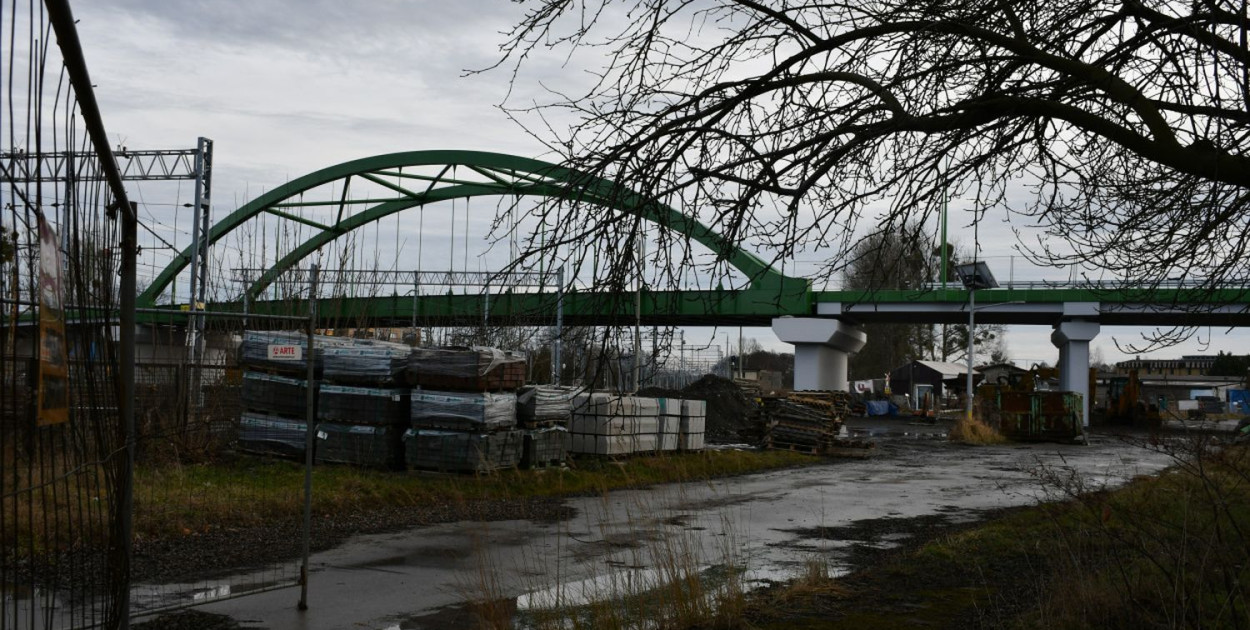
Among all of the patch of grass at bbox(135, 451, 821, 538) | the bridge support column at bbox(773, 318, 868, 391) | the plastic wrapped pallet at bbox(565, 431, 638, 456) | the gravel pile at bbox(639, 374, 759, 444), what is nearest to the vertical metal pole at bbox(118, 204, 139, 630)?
the patch of grass at bbox(135, 451, 821, 538)

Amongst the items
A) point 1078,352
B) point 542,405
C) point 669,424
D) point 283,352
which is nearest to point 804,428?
point 669,424

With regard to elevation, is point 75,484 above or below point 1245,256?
below

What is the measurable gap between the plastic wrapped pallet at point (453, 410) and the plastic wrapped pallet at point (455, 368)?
0.15 meters

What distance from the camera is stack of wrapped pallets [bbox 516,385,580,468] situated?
1778 centimetres

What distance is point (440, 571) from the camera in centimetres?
982

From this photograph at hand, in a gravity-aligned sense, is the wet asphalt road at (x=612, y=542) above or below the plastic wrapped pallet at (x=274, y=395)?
below

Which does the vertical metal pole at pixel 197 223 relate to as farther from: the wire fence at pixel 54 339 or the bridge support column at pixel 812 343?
the bridge support column at pixel 812 343

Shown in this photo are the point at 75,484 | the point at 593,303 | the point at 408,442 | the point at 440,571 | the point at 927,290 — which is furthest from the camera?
the point at 408,442

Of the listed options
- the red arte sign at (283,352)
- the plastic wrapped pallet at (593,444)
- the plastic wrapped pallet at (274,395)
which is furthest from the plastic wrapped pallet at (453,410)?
the red arte sign at (283,352)

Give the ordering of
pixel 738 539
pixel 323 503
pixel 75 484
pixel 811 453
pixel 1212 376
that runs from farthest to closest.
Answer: pixel 1212 376
pixel 811 453
pixel 323 503
pixel 738 539
pixel 75 484

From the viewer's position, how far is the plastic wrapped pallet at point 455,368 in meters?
16.4

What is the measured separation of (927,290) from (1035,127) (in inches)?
111

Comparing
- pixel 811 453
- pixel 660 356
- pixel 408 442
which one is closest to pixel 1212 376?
pixel 811 453

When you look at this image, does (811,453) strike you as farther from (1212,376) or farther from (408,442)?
(1212,376)
